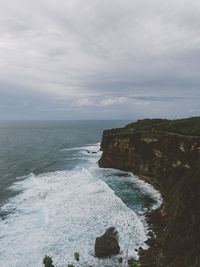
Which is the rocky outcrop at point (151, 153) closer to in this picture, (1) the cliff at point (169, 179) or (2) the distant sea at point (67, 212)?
(1) the cliff at point (169, 179)

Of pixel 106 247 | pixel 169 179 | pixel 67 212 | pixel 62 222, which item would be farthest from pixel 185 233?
pixel 67 212

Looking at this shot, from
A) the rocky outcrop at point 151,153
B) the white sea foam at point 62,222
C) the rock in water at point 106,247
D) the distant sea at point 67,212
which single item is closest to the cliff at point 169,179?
the rocky outcrop at point 151,153

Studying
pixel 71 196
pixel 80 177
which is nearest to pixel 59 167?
pixel 80 177

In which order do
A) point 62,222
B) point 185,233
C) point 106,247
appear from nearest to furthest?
point 185,233
point 106,247
point 62,222

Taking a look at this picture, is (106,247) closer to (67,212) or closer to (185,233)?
(185,233)

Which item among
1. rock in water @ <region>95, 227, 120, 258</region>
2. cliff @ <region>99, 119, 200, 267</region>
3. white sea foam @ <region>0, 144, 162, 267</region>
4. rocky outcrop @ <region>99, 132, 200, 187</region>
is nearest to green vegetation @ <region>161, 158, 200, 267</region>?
cliff @ <region>99, 119, 200, 267</region>

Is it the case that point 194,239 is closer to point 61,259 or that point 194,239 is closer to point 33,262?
point 61,259
